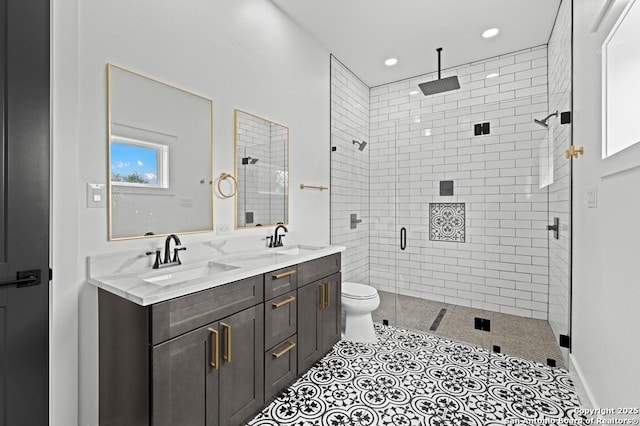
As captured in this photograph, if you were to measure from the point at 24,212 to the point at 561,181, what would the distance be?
11.6 feet

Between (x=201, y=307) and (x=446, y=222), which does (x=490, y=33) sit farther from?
(x=201, y=307)

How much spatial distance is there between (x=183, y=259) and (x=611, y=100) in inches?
102

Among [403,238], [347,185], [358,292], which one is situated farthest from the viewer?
[347,185]

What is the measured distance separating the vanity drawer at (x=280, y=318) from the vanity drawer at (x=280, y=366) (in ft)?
0.19

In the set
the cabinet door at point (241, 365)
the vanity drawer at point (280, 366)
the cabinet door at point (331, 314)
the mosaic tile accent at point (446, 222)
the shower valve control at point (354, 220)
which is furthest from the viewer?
the shower valve control at point (354, 220)

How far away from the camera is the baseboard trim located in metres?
1.80

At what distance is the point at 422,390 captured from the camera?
207 cm

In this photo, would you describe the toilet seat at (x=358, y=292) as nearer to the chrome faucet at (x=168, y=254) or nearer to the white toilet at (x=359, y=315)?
the white toilet at (x=359, y=315)

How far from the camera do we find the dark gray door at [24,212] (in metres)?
1.31

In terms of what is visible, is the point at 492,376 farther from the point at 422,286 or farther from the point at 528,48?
the point at 528,48

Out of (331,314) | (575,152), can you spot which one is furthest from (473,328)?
(575,152)

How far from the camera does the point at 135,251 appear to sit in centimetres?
173

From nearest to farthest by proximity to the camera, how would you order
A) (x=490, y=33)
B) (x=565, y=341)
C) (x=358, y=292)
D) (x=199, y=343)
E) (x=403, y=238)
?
1. (x=199, y=343)
2. (x=565, y=341)
3. (x=358, y=292)
4. (x=490, y=33)
5. (x=403, y=238)

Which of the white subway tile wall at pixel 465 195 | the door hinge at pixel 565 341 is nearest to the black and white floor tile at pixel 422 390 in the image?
the door hinge at pixel 565 341
